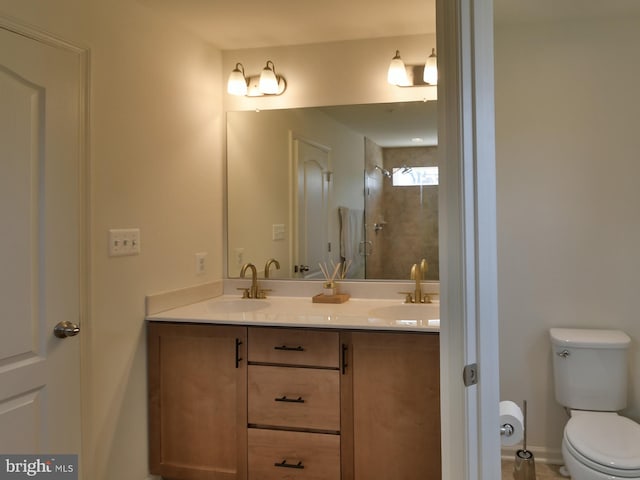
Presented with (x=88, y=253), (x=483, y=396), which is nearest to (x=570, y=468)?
(x=483, y=396)

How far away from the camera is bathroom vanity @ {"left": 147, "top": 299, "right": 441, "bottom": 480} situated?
2057 mm

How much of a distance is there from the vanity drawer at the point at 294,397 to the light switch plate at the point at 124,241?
76 cm

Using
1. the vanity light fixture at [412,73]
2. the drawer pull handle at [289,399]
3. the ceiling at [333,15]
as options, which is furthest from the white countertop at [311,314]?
the ceiling at [333,15]

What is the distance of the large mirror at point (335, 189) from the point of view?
2770 mm

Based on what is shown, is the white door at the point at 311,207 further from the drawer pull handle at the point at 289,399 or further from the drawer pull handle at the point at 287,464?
the drawer pull handle at the point at 287,464

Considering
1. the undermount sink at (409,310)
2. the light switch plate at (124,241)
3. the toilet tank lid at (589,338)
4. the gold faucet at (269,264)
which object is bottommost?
the toilet tank lid at (589,338)

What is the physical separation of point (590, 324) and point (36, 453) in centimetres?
258

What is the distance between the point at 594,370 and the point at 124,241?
7.59 ft

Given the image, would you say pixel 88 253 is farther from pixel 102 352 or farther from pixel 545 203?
pixel 545 203

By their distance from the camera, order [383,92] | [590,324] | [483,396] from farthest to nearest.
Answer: [383,92] < [590,324] < [483,396]

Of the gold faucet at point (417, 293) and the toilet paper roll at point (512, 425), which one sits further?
the gold faucet at point (417, 293)

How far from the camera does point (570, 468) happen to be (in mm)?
2012

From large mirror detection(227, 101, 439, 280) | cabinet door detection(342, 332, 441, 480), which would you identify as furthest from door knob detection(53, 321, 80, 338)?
large mirror detection(227, 101, 439, 280)

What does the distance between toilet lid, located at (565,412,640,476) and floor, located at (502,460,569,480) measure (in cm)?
43
